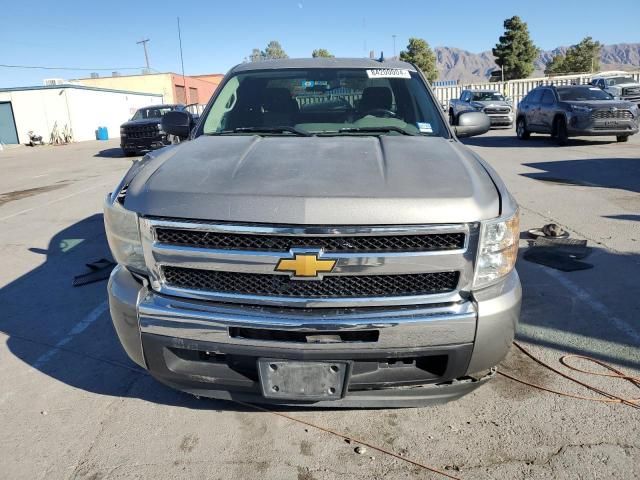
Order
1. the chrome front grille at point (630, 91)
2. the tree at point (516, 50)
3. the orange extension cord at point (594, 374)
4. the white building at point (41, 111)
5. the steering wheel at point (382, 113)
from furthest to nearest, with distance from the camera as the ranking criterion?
the tree at point (516, 50) → the white building at point (41, 111) → the chrome front grille at point (630, 91) → the steering wheel at point (382, 113) → the orange extension cord at point (594, 374)

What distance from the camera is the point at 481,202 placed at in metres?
2.34

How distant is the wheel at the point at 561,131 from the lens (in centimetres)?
1483

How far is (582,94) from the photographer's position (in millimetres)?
14992

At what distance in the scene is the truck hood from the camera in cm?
224

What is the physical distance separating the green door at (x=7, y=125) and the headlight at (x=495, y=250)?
38.2m

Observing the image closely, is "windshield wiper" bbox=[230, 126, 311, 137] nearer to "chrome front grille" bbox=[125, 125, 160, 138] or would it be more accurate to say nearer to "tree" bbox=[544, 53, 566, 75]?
"chrome front grille" bbox=[125, 125, 160, 138]

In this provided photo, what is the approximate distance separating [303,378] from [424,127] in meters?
2.10

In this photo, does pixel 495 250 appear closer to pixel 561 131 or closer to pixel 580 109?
pixel 580 109

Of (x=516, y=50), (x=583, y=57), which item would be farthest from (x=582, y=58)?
(x=516, y=50)

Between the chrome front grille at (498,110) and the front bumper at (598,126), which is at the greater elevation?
the chrome front grille at (498,110)

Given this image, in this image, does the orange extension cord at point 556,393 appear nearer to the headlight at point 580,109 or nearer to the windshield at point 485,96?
the headlight at point 580,109

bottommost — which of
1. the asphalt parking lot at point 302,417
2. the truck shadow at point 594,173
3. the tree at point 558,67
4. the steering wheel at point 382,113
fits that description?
the asphalt parking lot at point 302,417

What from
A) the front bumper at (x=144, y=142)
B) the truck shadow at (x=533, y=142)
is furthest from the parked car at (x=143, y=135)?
the truck shadow at (x=533, y=142)

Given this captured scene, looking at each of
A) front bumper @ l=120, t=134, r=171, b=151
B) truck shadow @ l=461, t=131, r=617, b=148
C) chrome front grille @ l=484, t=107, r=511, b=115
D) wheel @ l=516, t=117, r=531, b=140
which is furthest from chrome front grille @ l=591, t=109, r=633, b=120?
front bumper @ l=120, t=134, r=171, b=151
